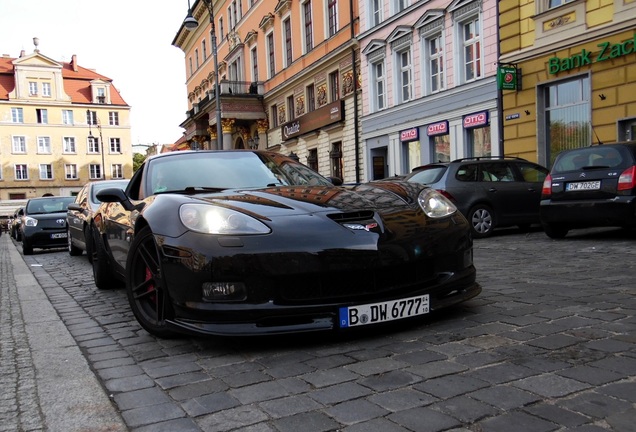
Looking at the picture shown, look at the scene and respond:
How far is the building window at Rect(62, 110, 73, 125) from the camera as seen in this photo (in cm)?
7156

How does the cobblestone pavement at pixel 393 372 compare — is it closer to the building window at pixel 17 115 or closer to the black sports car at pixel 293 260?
the black sports car at pixel 293 260

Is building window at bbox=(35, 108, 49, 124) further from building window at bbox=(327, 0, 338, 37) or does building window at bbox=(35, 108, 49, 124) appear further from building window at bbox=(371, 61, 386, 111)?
building window at bbox=(371, 61, 386, 111)

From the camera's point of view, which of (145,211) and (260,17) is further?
(260,17)

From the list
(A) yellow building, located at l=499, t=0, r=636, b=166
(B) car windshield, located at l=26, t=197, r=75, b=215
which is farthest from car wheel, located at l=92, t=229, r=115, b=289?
(A) yellow building, located at l=499, t=0, r=636, b=166

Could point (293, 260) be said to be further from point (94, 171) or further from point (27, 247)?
point (94, 171)

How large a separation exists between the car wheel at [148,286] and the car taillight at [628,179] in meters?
7.15

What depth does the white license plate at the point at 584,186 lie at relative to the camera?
872cm

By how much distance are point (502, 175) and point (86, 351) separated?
30.3 ft

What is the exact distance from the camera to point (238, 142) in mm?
41594

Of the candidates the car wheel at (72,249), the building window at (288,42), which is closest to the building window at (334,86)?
the building window at (288,42)

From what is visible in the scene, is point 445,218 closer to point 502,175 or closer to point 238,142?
point 502,175

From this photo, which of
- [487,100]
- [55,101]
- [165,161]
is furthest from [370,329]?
[55,101]

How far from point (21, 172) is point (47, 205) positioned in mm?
61133

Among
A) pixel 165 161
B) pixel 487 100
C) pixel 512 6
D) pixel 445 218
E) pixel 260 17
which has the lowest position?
pixel 445 218
